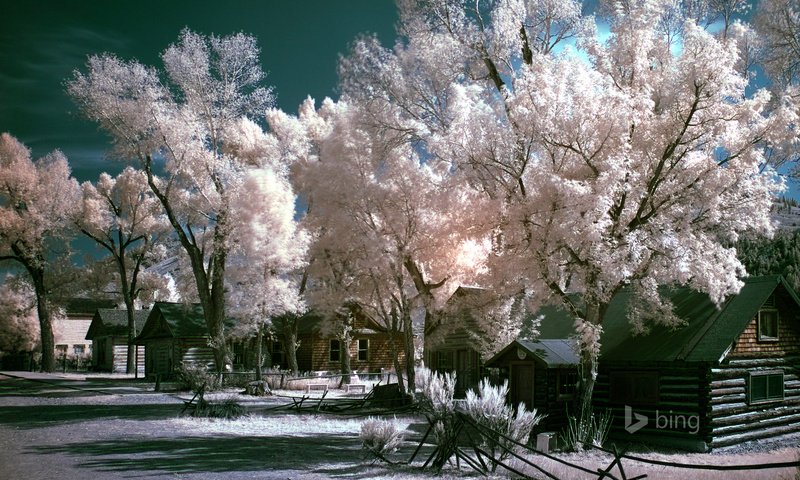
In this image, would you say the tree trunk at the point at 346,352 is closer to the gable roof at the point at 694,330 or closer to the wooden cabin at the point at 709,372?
the gable roof at the point at 694,330

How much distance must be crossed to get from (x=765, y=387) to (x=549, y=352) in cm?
691

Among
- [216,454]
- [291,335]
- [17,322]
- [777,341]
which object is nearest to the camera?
[216,454]

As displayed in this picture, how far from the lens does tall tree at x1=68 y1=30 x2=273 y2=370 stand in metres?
31.1

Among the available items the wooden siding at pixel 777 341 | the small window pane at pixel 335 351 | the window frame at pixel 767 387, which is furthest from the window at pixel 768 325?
the small window pane at pixel 335 351

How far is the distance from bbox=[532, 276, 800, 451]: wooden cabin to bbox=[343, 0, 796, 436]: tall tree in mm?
1693

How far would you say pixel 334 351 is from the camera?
44.8 metres

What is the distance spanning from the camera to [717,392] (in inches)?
751

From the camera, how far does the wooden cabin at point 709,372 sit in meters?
19.0

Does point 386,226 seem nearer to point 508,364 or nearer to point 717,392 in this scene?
point 508,364

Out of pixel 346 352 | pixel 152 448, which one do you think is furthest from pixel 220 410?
pixel 346 352

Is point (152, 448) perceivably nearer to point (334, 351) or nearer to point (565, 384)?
point (565, 384)

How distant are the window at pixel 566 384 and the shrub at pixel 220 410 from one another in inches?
422

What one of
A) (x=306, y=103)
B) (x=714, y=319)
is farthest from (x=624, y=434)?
(x=306, y=103)

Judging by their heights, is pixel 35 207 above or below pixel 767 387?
above
